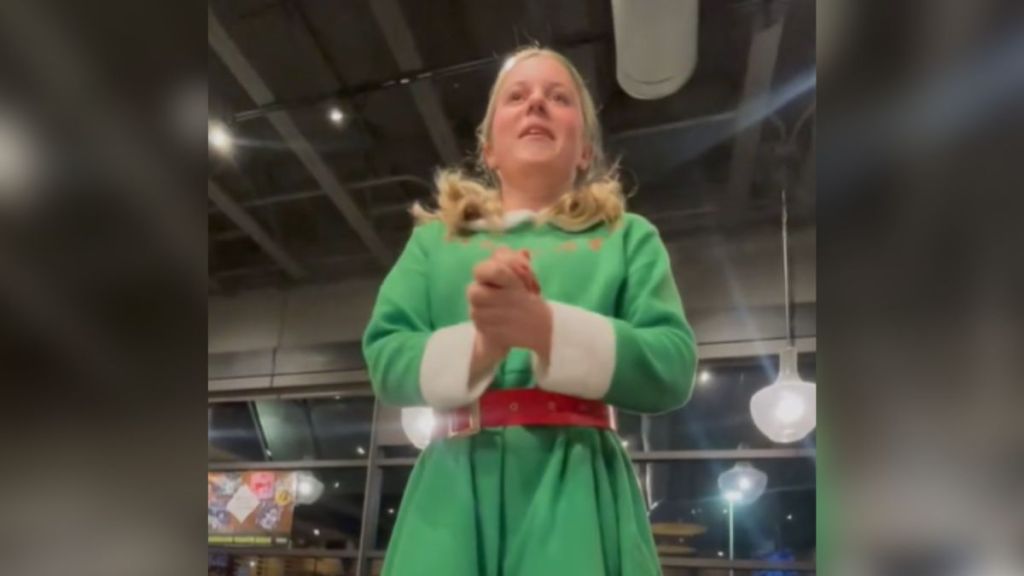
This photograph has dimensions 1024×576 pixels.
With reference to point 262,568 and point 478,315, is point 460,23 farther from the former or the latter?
point 262,568

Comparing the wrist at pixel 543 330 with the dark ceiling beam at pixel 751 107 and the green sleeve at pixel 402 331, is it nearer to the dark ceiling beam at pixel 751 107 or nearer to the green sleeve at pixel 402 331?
the green sleeve at pixel 402 331

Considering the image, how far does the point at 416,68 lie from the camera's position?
2715 mm

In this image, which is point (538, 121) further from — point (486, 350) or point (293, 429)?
point (293, 429)

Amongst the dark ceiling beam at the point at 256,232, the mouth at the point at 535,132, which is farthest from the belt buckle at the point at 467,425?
the dark ceiling beam at the point at 256,232

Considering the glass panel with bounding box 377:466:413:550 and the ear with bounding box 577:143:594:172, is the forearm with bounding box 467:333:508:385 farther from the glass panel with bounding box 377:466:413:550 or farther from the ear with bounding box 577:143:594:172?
the glass panel with bounding box 377:466:413:550

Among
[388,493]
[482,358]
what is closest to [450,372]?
[482,358]

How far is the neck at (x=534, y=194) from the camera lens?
0.75m

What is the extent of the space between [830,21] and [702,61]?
8.65ft

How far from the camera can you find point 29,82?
0.20m

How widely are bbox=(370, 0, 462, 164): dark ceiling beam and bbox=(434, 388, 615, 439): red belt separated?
6.46 ft

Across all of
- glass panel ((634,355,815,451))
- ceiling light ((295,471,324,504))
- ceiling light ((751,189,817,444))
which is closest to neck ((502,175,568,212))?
ceiling light ((751,189,817,444))

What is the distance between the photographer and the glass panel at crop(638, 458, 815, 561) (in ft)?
12.5

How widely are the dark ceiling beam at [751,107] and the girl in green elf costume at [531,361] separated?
75.6 inches

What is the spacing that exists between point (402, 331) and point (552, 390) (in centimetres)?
12
